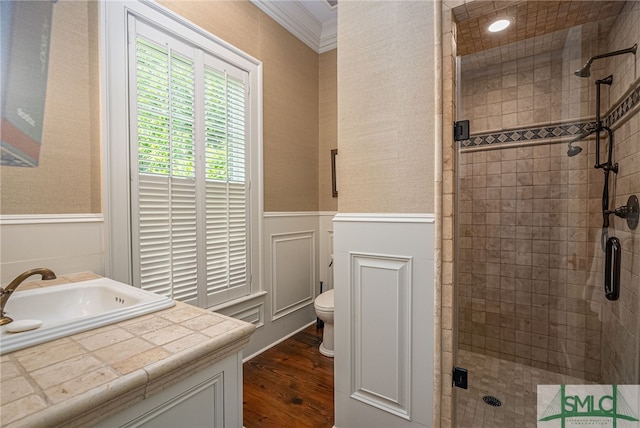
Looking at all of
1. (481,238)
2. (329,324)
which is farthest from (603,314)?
(329,324)

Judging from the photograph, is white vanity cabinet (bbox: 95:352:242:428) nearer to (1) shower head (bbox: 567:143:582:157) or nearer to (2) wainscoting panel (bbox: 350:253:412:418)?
(2) wainscoting panel (bbox: 350:253:412:418)

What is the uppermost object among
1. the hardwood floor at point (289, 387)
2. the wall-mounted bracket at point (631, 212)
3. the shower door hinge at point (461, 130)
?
the shower door hinge at point (461, 130)

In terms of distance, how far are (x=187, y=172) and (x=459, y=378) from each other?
1.90m

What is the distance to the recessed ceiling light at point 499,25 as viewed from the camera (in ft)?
4.21

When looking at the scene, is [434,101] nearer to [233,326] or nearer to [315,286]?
[233,326]

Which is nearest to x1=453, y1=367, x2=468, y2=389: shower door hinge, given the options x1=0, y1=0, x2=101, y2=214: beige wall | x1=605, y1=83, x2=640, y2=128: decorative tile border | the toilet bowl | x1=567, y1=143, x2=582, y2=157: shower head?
the toilet bowl

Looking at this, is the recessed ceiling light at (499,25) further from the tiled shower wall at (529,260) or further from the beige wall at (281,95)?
the beige wall at (281,95)

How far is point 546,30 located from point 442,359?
1674 mm

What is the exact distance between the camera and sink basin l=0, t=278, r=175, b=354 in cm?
76

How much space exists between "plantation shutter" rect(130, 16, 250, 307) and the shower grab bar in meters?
2.30

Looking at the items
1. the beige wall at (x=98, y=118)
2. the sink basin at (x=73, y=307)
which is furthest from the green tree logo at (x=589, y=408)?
the beige wall at (x=98, y=118)

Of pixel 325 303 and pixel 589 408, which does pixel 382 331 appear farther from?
pixel 589 408

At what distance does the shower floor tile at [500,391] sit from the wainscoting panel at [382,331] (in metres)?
0.27

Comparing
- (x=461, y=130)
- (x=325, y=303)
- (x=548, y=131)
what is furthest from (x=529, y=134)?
(x=325, y=303)
